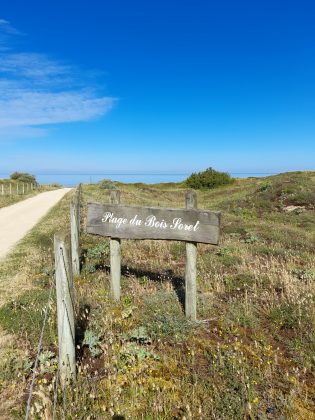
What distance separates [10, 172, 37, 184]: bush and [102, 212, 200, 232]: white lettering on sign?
55638 mm

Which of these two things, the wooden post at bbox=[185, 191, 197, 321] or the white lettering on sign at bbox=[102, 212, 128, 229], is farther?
the white lettering on sign at bbox=[102, 212, 128, 229]

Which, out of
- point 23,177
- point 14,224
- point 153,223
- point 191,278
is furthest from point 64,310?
point 23,177

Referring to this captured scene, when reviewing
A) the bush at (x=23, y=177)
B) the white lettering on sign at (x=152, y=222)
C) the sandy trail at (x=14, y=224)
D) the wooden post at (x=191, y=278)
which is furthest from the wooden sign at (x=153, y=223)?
the bush at (x=23, y=177)

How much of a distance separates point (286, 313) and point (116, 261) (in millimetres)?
3296

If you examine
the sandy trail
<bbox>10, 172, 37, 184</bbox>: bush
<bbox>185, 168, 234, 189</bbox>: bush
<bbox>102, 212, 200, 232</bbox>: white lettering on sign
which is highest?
<bbox>10, 172, 37, 184</bbox>: bush

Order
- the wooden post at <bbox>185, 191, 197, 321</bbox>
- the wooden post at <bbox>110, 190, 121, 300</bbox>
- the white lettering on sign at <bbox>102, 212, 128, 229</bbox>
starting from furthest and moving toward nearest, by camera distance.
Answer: the wooden post at <bbox>110, 190, 121, 300</bbox> → the white lettering on sign at <bbox>102, 212, 128, 229</bbox> → the wooden post at <bbox>185, 191, 197, 321</bbox>

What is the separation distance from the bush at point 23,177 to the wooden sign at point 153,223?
55.5 metres

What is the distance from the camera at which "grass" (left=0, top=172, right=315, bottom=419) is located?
4.02 meters

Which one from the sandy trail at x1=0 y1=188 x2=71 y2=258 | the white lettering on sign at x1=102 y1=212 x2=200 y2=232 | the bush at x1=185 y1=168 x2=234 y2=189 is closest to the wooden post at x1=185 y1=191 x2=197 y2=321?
the white lettering on sign at x1=102 y1=212 x2=200 y2=232

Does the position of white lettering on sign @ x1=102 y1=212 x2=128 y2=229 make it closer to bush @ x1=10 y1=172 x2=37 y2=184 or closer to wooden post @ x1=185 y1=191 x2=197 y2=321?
wooden post @ x1=185 y1=191 x2=197 y2=321

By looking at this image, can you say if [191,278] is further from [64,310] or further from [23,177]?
[23,177]

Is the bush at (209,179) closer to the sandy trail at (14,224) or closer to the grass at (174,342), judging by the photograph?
the sandy trail at (14,224)

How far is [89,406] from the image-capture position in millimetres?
3975

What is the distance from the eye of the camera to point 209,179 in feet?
151
